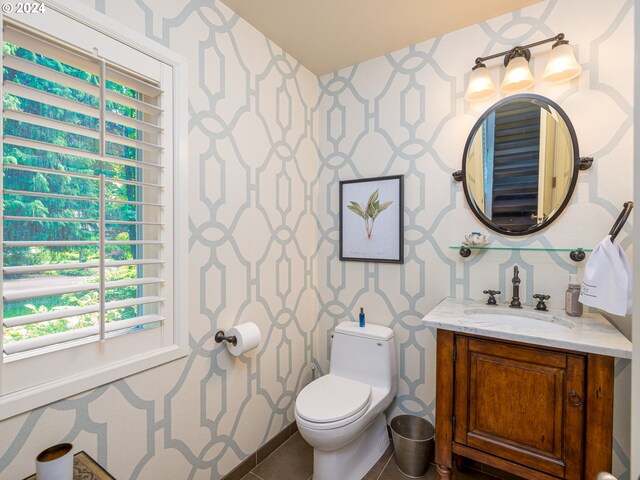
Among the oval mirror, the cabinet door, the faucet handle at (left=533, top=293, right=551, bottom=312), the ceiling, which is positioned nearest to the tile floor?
the cabinet door

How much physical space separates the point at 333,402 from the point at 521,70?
1981 mm

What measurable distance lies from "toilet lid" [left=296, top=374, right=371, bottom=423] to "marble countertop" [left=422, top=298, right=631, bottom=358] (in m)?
0.59

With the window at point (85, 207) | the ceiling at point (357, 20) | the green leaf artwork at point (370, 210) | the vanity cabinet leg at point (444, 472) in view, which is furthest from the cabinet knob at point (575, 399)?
the ceiling at point (357, 20)

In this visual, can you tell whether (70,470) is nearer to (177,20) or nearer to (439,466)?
(439,466)

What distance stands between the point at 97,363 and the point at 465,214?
1931 millimetres

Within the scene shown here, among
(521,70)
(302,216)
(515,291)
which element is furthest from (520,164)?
(302,216)

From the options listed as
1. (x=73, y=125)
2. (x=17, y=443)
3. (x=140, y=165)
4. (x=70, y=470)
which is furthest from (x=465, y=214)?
(x=17, y=443)

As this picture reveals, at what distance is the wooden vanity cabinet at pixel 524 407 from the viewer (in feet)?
3.71

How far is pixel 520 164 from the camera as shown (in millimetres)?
1692

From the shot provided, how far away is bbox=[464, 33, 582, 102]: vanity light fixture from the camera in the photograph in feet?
4.87

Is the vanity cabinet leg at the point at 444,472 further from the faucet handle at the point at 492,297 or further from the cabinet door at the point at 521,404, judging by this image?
the faucet handle at the point at 492,297

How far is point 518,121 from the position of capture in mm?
1683

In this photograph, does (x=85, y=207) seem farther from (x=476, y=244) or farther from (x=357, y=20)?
(x=476, y=244)

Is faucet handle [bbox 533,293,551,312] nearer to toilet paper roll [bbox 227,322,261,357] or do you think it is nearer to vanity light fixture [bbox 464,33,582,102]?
vanity light fixture [bbox 464,33,582,102]
